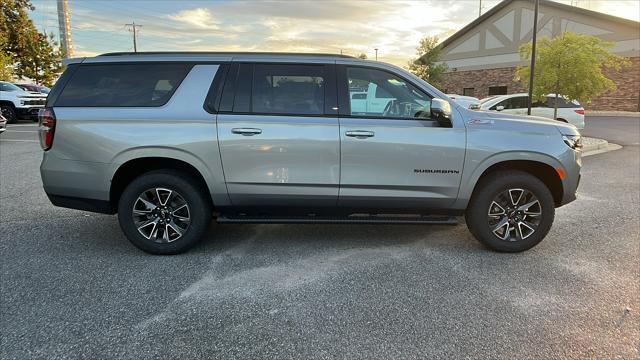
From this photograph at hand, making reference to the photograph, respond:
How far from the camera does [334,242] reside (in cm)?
Result: 481

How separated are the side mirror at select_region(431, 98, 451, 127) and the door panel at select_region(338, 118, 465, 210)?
0.26ft

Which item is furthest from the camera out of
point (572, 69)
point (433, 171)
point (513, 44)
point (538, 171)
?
point (513, 44)

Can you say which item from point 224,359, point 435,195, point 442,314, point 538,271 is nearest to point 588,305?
point 538,271

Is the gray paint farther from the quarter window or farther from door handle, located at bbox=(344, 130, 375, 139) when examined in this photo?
the quarter window

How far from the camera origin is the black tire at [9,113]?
19.0 m

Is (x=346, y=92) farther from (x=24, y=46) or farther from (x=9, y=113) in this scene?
(x=24, y=46)

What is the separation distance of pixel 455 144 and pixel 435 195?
53cm

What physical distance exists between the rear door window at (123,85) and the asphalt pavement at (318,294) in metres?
1.52

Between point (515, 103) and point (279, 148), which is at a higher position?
point (515, 103)

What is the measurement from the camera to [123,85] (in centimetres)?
428

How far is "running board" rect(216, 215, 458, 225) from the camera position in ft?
14.2

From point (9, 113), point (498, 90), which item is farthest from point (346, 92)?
point (498, 90)

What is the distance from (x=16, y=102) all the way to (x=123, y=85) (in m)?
18.7

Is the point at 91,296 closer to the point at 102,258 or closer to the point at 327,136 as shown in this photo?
the point at 102,258
